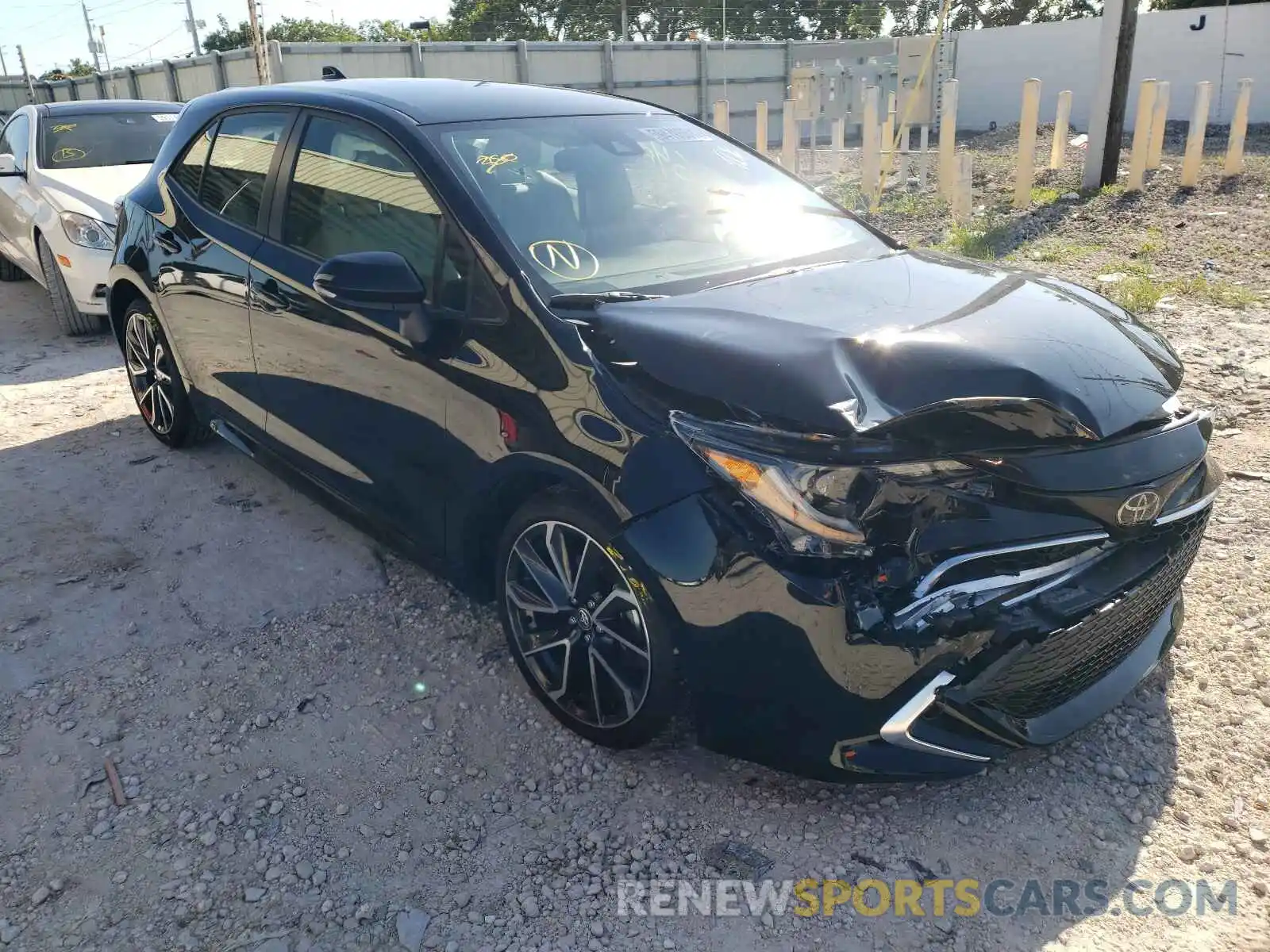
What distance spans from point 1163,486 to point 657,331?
1312 mm

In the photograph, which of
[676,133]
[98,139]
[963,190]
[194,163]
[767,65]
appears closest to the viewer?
[676,133]

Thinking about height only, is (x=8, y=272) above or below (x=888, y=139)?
below

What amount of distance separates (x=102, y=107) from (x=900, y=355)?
8.43 metres

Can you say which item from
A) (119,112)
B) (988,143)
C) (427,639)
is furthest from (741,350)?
(988,143)

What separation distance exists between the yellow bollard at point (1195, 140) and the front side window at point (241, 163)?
33.5ft

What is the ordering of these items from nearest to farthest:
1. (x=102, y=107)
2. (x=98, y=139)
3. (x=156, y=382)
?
(x=156, y=382) → (x=98, y=139) → (x=102, y=107)

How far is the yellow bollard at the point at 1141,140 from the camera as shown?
430 inches

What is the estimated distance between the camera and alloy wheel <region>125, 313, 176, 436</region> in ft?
15.8

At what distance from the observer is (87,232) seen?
6848 millimetres

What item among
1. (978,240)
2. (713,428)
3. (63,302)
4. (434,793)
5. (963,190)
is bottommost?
(434,793)

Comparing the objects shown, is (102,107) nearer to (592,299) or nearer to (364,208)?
(364,208)

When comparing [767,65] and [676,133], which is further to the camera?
[767,65]

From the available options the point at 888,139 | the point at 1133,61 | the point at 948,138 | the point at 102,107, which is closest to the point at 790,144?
the point at 888,139

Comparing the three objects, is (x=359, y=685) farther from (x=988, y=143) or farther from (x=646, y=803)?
(x=988, y=143)
